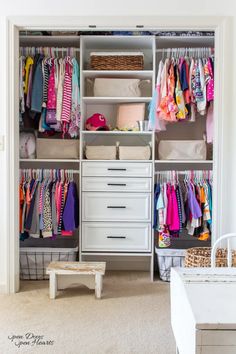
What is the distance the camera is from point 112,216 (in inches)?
151

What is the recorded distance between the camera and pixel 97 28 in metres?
3.25

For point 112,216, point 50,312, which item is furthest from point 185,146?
point 50,312

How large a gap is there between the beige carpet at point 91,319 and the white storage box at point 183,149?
1.16 meters

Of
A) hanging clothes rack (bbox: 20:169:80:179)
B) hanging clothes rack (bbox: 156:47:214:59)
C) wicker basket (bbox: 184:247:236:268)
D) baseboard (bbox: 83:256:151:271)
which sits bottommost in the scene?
baseboard (bbox: 83:256:151:271)

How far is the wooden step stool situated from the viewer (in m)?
3.24

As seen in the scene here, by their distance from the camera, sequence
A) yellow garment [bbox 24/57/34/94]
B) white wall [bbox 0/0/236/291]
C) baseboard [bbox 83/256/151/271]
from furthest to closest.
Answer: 1. baseboard [bbox 83/256/151/271]
2. yellow garment [bbox 24/57/34/94]
3. white wall [bbox 0/0/236/291]

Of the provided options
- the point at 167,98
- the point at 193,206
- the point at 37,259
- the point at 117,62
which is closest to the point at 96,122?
the point at 117,62

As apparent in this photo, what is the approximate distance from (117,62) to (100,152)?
83 centimetres

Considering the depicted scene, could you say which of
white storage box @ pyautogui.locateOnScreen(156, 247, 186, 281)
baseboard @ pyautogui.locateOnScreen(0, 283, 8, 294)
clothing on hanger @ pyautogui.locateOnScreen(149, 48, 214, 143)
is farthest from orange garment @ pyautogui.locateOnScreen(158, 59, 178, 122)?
baseboard @ pyautogui.locateOnScreen(0, 283, 8, 294)

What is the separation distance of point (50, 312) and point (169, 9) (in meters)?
2.39

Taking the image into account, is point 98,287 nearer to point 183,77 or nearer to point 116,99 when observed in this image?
point 116,99

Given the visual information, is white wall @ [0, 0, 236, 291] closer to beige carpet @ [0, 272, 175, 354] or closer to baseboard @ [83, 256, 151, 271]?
beige carpet @ [0, 272, 175, 354]

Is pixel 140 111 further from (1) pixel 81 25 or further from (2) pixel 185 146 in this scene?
(1) pixel 81 25

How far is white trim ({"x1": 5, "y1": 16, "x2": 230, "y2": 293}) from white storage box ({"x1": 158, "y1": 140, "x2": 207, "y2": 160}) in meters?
0.62
